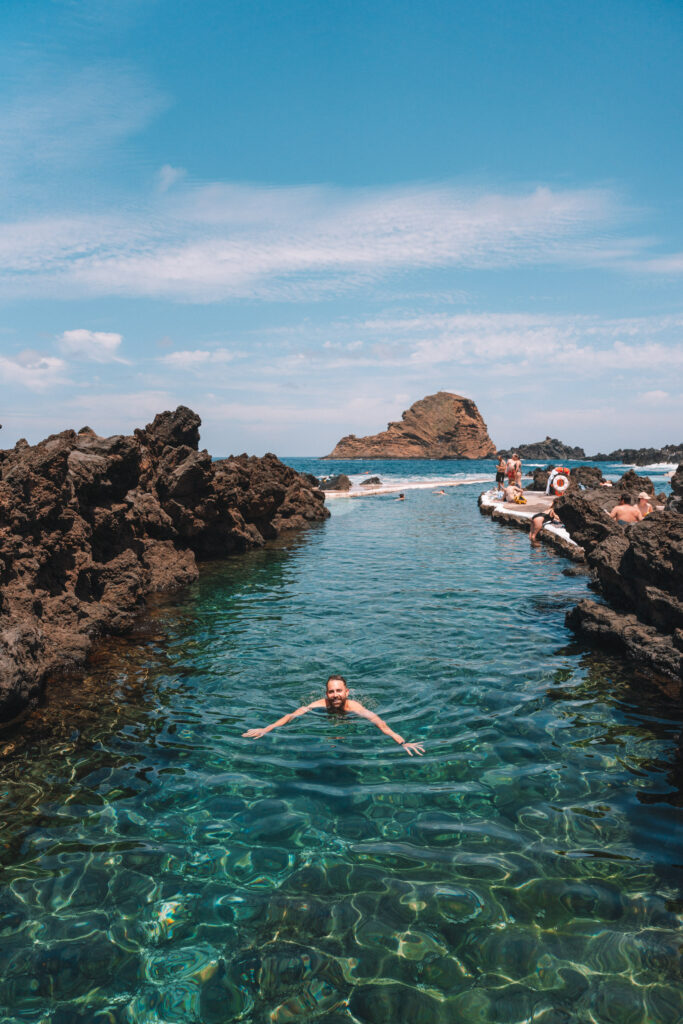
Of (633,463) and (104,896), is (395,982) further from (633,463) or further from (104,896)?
(633,463)

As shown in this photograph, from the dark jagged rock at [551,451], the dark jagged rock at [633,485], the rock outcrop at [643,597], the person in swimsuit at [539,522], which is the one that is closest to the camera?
the rock outcrop at [643,597]

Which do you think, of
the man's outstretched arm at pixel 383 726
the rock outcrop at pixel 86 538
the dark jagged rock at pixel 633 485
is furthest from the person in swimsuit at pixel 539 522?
the man's outstretched arm at pixel 383 726

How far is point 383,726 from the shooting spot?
312 inches

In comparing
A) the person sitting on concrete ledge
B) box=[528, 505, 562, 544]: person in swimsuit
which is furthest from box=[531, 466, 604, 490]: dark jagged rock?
box=[528, 505, 562, 544]: person in swimsuit

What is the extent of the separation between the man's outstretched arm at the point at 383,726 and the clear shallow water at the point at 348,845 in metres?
0.14

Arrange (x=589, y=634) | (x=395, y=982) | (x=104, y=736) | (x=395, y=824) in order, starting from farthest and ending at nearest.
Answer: (x=589, y=634) < (x=104, y=736) < (x=395, y=824) < (x=395, y=982)

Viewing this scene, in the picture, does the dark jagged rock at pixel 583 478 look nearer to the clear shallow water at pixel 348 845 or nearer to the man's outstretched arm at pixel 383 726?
the clear shallow water at pixel 348 845

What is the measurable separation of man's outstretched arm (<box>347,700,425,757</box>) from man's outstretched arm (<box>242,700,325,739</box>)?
48cm

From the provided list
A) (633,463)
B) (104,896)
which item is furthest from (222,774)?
(633,463)

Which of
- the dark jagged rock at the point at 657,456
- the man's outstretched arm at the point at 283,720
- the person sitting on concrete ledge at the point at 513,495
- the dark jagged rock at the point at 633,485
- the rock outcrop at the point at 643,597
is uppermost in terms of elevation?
the dark jagged rock at the point at 657,456

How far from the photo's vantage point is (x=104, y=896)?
5129 millimetres

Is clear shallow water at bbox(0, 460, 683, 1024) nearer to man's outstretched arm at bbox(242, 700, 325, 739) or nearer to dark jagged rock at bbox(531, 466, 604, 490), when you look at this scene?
man's outstretched arm at bbox(242, 700, 325, 739)

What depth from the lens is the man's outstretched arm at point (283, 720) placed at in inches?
312

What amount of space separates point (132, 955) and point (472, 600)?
11.4 metres
